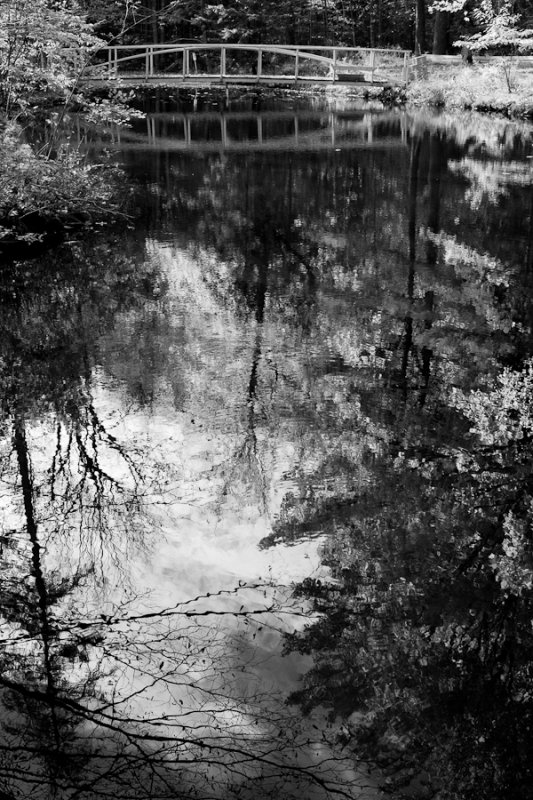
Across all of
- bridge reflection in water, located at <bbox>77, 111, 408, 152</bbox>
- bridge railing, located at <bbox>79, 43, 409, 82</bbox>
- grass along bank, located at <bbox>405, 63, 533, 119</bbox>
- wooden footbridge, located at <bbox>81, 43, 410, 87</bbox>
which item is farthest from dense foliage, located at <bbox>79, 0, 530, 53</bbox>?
bridge reflection in water, located at <bbox>77, 111, 408, 152</bbox>

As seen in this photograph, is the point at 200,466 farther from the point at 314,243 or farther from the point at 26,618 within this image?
the point at 314,243

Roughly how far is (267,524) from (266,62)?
42879mm

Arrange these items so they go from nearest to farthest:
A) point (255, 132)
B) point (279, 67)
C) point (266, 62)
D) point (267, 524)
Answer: point (267, 524) < point (255, 132) < point (279, 67) < point (266, 62)

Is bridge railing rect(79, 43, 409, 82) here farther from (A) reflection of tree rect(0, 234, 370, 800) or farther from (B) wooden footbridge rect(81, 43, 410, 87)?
(A) reflection of tree rect(0, 234, 370, 800)

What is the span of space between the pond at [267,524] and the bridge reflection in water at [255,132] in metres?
10.6

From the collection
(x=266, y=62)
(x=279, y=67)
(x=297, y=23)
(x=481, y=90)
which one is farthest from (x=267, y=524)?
(x=297, y=23)

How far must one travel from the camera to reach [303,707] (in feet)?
10.8

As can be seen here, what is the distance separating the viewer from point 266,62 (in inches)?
1702

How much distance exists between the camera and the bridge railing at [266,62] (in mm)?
32719

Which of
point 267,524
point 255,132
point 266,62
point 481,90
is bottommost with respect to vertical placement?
point 267,524

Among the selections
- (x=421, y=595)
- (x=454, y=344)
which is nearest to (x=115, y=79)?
(x=454, y=344)

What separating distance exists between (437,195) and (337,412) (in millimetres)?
8776

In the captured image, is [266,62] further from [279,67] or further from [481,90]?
[481,90]

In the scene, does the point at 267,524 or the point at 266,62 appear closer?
the point at 267,524
